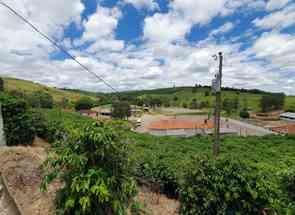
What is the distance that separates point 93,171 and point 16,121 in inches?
298

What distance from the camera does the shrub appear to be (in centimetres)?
407

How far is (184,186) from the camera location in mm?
4738

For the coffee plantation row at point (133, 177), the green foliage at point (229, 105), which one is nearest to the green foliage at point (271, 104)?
the green foliage at point (229, 105)

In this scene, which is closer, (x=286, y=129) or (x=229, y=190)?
(x=229, y=190)

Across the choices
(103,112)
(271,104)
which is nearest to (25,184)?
(103,112)

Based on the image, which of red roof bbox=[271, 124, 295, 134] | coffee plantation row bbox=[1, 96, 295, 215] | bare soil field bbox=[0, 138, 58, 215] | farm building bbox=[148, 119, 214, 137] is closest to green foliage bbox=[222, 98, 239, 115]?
red roof bbox=[271, 124, 295, 134]

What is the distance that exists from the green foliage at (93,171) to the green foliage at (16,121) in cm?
667

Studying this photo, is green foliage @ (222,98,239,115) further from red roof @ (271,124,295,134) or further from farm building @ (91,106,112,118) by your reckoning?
farm building @ (91,106,112,118)

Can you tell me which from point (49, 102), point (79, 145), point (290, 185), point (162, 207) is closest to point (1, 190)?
point (79, 145)

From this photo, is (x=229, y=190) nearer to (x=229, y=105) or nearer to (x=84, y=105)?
(x=84, y=105)

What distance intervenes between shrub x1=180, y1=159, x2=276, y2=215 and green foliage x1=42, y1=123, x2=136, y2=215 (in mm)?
2040

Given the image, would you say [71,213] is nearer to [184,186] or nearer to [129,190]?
[129,190]

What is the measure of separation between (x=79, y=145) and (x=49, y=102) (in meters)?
63.3

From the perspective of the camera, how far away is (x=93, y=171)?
270cm
